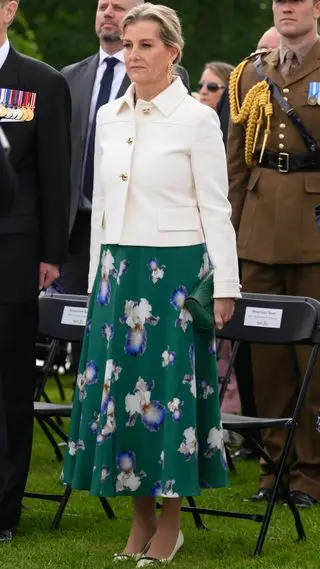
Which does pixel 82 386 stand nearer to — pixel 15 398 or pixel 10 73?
pixel 15 398

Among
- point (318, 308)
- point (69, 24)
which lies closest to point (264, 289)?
point (318, 308)

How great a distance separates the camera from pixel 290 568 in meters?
6.14

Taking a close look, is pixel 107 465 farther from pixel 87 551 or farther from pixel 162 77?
pixel 162 77

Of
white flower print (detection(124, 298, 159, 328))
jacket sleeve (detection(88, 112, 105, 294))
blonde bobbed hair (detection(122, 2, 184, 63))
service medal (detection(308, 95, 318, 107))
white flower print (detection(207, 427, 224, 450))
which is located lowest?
white flower print (detection(207, 427, 224, 450))

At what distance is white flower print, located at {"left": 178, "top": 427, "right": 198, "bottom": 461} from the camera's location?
611 centimetres

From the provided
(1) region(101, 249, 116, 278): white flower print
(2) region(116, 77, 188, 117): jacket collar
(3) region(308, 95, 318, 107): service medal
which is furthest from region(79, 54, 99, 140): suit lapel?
(1) region(101, 249, 116, 278): white flower print

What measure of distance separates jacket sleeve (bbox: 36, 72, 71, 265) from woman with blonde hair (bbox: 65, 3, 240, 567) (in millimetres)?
457

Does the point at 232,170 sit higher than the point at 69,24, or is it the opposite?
the point at 69,24

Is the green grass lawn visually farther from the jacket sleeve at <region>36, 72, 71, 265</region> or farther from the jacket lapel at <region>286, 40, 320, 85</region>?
the jacket lapel at <region>286, 40, 320, 85</region>

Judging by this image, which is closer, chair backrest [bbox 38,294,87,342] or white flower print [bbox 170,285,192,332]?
white flower print [bbox 170,285,192,332]

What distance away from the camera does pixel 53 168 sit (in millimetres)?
6664

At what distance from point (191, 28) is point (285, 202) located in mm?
19212

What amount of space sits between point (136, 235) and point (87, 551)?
1.32 m

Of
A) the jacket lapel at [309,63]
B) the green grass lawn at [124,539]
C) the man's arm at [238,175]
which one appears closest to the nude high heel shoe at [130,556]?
the green grass lawn at [124,539]
